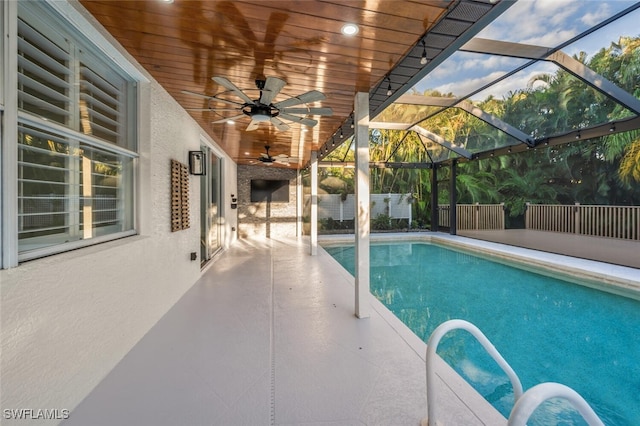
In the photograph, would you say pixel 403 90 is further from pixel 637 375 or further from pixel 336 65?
pixel 637 375

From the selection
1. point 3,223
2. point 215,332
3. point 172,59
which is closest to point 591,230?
point 215,332

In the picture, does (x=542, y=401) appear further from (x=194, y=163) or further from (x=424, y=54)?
(x=194, y=163)

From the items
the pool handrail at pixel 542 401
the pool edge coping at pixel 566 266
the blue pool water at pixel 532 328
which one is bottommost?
Result: the blue pool water at pixel 532 328

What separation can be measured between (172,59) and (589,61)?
651 centimetres

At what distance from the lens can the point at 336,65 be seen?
2.77 m

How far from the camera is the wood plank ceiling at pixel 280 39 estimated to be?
6.37 feet

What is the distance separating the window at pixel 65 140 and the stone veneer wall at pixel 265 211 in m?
7.60

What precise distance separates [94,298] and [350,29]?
9.27ft

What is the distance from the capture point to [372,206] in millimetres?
11812

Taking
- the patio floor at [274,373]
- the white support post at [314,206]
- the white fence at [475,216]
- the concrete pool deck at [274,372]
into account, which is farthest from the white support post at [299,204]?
the patio floor at [274,373]

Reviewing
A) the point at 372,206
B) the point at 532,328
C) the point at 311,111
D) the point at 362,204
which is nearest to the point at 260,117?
the point at 311,111

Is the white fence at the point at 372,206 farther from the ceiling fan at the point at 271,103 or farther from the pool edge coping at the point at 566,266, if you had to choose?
the ceiling fan at the point at 271,103

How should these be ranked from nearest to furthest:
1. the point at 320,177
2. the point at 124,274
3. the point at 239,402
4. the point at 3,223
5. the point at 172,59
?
the point at 3,223 < the point at 239,402 < the point at 124,274 < the point at 172,59 < the point at 320,177

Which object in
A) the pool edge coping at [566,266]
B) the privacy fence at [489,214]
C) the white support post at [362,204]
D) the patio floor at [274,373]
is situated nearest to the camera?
the patio floor at [274,373]
